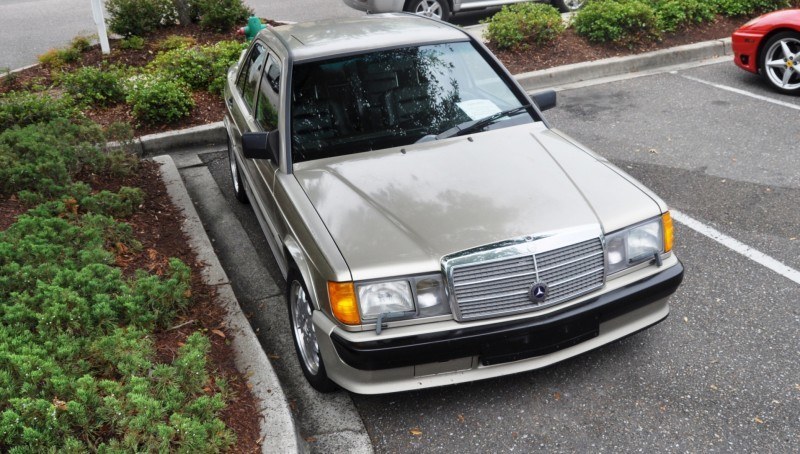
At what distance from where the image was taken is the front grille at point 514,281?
3.38m

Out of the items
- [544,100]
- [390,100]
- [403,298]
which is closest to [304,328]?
[403,298]

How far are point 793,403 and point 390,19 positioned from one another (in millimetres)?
3424

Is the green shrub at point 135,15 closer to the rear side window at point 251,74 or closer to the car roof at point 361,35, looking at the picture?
the rear side window at point 251,74

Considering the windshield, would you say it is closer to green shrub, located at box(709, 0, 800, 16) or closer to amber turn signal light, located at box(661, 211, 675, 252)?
amber turn signal light, located at box(661, 211, 675, 252)

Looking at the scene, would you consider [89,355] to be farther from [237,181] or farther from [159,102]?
[159,102]

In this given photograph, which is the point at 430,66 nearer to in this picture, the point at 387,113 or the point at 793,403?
the point at 387,113

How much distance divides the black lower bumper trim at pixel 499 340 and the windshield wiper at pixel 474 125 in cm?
136

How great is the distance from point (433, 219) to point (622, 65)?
21.6ft

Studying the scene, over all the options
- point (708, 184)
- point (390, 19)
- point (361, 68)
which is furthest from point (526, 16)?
point (361, 68)

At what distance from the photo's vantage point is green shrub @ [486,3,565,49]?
31.0 feet

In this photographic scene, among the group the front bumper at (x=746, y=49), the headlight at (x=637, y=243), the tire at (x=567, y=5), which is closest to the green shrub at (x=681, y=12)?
the front bumper at (x=746, y=49)

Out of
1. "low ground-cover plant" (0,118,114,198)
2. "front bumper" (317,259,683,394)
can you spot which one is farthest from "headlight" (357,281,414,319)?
"low ground-cover plant" (0,118,114,198)

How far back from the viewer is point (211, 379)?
12.2ft

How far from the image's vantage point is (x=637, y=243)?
3729mm
